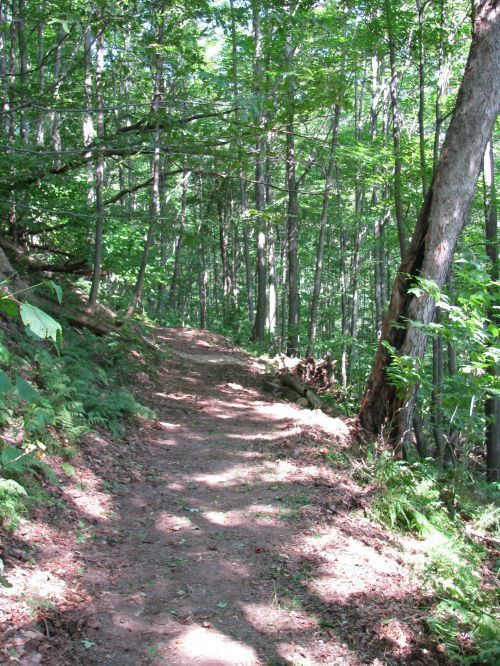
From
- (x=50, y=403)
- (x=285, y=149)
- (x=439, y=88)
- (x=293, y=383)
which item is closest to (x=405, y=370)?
(x=50, y=403)

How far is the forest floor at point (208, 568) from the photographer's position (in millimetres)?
3459

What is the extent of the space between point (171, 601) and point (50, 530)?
1.27 m

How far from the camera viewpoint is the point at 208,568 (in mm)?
4504

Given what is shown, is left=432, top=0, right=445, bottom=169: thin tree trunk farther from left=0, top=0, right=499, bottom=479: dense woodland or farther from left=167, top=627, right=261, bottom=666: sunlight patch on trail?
left=167, top=627, right=261, bottom=666: sunlight patch on trail

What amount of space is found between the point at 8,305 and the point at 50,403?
4521 millimetres

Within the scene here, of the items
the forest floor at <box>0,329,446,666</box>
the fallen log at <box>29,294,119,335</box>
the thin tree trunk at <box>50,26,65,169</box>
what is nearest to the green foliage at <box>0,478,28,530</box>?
the forest floor at <box>0,329,446,666</box>

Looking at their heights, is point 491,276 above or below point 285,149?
below

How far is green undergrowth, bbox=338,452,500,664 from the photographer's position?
3936 millimetres

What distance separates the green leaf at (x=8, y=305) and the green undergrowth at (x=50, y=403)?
140 mm

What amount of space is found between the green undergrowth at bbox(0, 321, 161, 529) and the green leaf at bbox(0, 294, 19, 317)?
0.14 meters

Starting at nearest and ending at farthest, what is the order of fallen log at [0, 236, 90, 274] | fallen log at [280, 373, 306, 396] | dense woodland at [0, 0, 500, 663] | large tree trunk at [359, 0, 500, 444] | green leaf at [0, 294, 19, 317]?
1. green leaf at [0, 294, 19, 317]
2. dense woodland at [0, 0, 500, 663]
3. large tree trunk at [359, 0, 500, 444]
4. fallen log at [0, 236, 90, 274]
5. fallen log at [280, 373, 306, 396]

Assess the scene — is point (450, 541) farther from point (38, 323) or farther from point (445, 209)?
point (38, 323)

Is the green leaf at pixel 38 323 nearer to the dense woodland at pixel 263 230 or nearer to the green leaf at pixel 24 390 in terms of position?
the dense woodland at pixel 263 230

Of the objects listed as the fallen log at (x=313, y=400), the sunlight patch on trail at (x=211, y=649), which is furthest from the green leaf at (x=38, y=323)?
the fallen log at (x=313, y=400)
